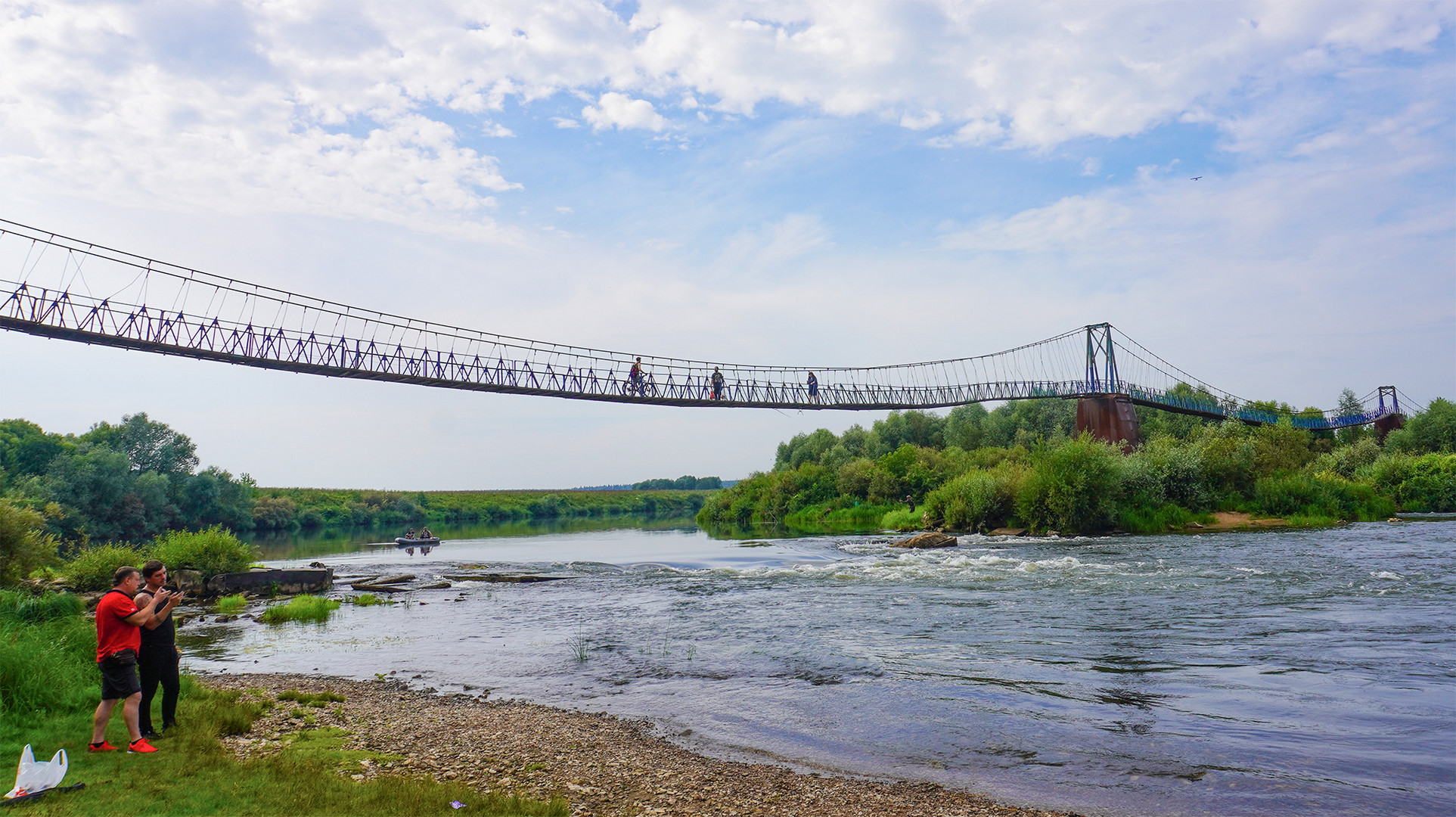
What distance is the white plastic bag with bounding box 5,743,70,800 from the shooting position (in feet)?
20.5

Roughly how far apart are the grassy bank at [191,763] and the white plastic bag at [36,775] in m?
0.13

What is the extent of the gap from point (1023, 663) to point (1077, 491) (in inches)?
1185

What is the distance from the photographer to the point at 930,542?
36.9 meters

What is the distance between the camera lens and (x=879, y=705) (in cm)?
1096

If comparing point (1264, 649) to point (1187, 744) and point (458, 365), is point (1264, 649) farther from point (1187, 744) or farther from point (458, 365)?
point (458, 365)

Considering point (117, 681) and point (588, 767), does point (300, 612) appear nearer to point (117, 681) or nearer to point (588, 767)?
point (117, 681)

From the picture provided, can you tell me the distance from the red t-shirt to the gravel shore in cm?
157

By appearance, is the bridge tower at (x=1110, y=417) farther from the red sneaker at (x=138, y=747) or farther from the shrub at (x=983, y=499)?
the red sneaker at (x=138, y=747)

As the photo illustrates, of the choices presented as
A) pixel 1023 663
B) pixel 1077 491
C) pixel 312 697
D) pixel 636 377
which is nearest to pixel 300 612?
pixel 312 697

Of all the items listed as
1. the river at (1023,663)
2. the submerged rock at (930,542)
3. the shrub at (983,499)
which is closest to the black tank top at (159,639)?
the river at (1023,663)

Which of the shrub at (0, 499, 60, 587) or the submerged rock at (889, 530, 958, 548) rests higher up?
the shrub at (0, 499, 60, 587)

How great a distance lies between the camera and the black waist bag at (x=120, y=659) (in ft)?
26.1

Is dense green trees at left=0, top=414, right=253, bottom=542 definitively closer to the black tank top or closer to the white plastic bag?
the black tank top

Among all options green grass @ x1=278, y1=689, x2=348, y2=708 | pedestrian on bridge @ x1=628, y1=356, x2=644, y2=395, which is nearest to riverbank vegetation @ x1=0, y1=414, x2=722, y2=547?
green grass @ x1=278, y1=689, x2=348, y2=708
